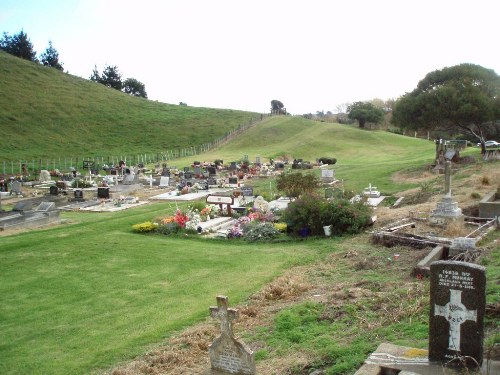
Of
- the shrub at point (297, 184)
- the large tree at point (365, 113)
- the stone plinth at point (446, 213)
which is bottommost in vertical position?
the stone plinth at point (446, 213)

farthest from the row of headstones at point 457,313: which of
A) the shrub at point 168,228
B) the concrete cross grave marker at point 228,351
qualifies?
the shrub at point 168,228

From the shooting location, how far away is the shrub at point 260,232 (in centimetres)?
1777

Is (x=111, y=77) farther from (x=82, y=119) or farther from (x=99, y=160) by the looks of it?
(x=99, y=160)

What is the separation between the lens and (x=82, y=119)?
251 ft

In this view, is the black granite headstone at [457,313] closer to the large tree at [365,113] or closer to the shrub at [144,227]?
the shrub at [144,227]

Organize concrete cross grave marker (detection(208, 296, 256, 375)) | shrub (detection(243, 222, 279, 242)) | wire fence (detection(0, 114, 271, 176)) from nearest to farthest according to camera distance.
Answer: concrete cross grave marker (detection(208, 296, 256, 375)), shrub (detection(243, 222, 279, 242)), wire fence (detection(0, 114, 271, 176))

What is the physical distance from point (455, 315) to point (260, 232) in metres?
11.9

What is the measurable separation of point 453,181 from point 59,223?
1887cm

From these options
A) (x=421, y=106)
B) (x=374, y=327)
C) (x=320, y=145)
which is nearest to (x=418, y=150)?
(x=320, y=145)

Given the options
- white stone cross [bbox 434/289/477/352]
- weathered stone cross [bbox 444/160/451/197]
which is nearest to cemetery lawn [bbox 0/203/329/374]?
white stone cross [bbox 434/289/477/352]

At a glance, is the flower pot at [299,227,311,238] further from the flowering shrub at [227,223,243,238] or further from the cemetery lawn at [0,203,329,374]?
the flowering shrub at [227,223,243,238]

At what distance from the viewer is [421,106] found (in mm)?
37844

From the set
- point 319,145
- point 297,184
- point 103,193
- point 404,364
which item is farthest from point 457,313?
point 319,145

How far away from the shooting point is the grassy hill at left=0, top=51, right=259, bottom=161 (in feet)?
212
